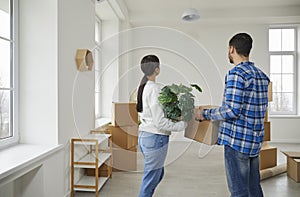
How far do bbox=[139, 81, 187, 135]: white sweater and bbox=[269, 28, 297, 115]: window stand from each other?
4.86 meters

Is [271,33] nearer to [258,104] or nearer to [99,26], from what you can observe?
[99,26]

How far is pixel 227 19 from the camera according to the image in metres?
5.43

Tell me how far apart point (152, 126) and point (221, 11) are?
165 inches

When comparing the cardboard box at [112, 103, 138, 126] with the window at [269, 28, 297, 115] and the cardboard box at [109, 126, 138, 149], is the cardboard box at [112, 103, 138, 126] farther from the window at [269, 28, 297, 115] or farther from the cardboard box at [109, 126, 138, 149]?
the window at [269, 28, 297, 115]

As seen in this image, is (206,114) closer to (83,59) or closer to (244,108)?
(244,108)

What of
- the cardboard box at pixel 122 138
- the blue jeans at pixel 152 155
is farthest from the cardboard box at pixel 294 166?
the blue jeans at pixel 152 155

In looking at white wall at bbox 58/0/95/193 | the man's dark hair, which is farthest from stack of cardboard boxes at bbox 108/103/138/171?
the man's dark hair

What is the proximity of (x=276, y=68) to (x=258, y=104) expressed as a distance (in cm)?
499

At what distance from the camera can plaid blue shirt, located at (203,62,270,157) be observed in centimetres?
150

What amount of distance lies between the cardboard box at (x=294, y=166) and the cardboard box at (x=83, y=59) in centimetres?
242

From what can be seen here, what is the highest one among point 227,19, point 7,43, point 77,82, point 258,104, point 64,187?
point 227,19

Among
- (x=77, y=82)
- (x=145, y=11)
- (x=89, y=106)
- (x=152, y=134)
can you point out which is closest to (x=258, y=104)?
(x=152, y=134)

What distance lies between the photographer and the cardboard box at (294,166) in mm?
3098

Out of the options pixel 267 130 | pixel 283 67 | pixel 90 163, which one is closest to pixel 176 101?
pixel 90 163
